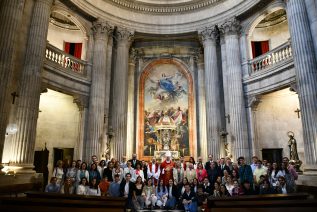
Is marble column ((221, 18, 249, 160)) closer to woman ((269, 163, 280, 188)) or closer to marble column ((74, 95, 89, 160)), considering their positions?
woman ((269, 163, 280, 188))

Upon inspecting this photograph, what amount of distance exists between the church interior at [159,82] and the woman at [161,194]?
Result: 4491 mm

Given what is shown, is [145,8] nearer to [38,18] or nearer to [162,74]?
[162,74]

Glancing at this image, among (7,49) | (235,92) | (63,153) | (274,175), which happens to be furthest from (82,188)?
(235,92)

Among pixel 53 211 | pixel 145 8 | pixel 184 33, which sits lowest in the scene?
pixel 53 211

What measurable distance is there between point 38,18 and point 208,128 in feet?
31.3

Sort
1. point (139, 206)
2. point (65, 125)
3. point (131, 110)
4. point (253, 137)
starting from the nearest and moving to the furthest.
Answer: point (139, 206)
point (253, 137)
point (65, 125)
point (131, 110)

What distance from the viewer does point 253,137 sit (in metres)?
13.1

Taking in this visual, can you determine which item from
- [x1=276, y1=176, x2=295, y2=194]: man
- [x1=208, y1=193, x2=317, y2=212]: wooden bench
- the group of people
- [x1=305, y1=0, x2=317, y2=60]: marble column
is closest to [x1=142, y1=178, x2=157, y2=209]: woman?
the group of people

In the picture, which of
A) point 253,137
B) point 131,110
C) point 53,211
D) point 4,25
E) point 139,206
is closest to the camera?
point 53,211

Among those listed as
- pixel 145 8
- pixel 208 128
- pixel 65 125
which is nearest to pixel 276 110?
pixel 208 128

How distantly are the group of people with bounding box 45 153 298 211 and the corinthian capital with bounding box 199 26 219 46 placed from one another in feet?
26.7

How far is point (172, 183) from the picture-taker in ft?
28.1

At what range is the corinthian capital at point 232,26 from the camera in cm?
1436

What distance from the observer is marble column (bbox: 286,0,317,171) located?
9258mm
